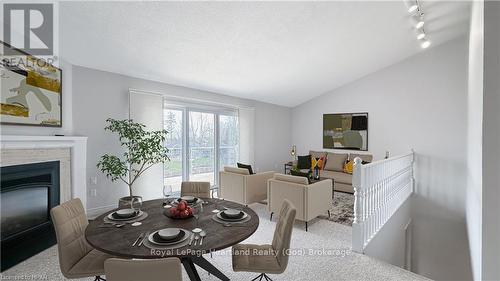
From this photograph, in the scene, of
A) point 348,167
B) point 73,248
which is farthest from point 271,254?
point 348,167

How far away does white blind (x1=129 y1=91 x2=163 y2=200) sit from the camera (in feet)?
14.5

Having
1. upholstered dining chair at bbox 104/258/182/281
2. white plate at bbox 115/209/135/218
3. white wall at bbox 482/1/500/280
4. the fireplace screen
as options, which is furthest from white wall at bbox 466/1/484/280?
the fireplace screen

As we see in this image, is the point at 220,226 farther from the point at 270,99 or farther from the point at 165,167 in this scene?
the point at 270,99

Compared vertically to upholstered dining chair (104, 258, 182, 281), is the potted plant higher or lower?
higher

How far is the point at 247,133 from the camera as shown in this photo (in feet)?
21.8

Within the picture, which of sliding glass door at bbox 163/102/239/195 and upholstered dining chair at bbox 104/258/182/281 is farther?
sliding glass door at bbox 163/102/239/195

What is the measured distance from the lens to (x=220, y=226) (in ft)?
6.25

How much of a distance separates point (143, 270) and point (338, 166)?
5956 mm

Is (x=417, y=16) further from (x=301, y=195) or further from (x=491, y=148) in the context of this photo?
(x=301, y=195)

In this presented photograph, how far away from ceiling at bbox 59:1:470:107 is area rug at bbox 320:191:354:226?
2862mm

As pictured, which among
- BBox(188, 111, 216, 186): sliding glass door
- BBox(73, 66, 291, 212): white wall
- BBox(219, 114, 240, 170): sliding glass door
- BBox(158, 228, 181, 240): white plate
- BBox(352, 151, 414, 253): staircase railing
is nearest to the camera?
BBox(158, 228, 181, 240): white plate

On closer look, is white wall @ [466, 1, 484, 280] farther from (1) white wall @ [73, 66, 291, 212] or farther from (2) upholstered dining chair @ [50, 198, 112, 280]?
(1) white wall @ [73, 66, 291, 212]

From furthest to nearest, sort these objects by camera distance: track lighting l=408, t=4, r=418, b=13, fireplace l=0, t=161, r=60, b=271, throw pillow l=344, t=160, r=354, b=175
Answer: throw pillow l=344, t=160, r=354, b=175 < track lighting l=408, t=4, r=418, b=13 < fireplace l=0, t=161, r=60, b=271

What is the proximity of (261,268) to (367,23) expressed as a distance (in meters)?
3.99
